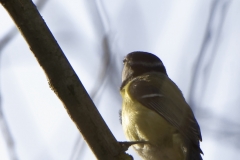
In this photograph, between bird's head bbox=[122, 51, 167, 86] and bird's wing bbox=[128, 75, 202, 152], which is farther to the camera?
bird's head bbox=[122, 51, 167, 86]

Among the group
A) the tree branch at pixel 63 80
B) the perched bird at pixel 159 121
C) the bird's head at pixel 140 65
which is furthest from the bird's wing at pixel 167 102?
the tree branch at pixel 63 80

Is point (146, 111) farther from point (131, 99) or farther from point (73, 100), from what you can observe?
point (73, 100)

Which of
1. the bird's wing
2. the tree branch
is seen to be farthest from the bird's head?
the tree branch

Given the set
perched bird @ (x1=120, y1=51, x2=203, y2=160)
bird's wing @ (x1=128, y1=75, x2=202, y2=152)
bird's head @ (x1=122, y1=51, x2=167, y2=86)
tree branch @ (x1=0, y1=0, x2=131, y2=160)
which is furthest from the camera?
bird's head @ (x1=122, y1=51, x2=167, y2=86)

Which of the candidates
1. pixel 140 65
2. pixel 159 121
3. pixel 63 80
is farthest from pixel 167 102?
pixel 63 80

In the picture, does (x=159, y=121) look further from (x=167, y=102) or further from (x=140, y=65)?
(x=140, y=65)

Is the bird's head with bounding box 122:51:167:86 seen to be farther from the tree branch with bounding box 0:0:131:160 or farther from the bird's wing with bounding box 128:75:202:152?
the tree branch with bounding box 0:0:131:160

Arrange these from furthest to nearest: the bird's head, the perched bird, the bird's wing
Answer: the bird's head → the bird's wing → the perched bird
